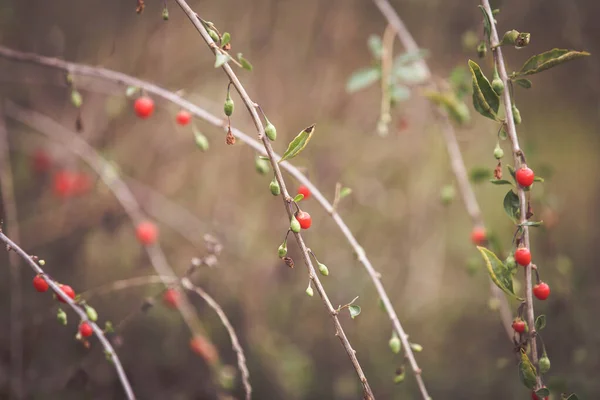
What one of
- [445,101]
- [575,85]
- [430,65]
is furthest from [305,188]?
[575,85]

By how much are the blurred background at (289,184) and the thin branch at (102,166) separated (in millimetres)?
247

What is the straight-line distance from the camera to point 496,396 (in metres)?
2.26

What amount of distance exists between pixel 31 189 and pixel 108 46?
0.98 m

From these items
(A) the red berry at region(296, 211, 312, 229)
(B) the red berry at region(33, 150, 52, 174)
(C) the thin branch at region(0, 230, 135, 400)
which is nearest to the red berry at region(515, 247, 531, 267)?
(A) the red berry at region(296, 211, 312, 229)

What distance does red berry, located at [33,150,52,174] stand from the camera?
2643 millimetres

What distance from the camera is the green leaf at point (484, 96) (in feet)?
3.19

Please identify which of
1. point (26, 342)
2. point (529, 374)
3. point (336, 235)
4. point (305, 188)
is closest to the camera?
point (529, 374)

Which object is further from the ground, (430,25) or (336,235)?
(430,25)

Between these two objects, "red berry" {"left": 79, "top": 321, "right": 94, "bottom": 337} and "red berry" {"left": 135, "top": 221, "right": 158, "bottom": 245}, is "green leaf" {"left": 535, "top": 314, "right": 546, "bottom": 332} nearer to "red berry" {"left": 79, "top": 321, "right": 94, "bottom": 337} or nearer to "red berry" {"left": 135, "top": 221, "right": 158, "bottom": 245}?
"red berry" {"left": 79, "top": 321, "right": 94, "bottom": 337}

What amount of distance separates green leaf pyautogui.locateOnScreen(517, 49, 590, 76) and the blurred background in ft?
4.93

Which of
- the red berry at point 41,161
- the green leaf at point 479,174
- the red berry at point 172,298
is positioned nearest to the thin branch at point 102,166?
the red berry at point 172,298

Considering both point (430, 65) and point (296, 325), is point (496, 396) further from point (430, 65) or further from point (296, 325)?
point (430, 65)

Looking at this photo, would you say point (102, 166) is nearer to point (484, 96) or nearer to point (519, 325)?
point (484, 96)

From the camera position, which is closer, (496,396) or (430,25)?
(496,396)
